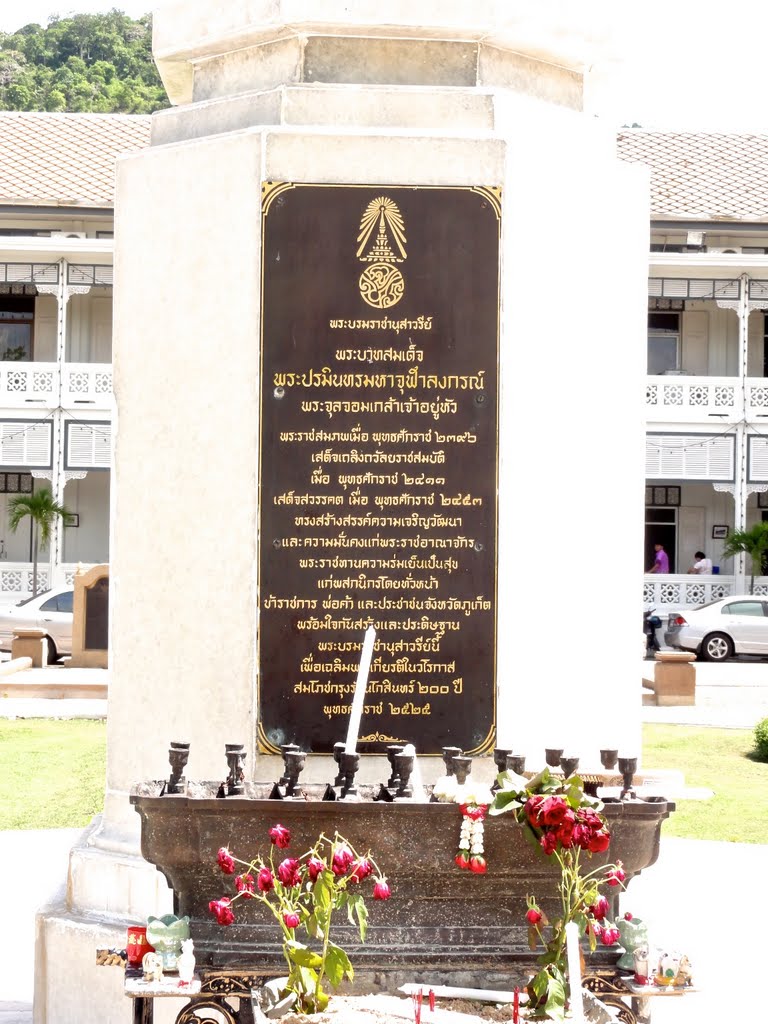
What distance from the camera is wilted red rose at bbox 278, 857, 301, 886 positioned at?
A: 10.5 feet

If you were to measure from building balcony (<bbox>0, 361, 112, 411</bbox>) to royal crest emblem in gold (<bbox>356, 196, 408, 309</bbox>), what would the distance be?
2737cm

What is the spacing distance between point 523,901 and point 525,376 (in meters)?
1.56

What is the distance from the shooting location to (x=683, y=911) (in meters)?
5.68

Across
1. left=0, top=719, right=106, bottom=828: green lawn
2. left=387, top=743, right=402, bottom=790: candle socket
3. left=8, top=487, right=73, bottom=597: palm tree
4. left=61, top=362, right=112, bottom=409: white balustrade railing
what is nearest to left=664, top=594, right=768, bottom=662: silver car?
left=8, top=487, right=73, bottom=597: palm tree

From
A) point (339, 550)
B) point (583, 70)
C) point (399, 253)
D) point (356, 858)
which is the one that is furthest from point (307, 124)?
point (356, 858)

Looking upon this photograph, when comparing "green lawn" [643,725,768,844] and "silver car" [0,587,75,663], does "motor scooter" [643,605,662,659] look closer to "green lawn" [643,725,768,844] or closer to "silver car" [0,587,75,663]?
"silver car" [0,587,75,663]

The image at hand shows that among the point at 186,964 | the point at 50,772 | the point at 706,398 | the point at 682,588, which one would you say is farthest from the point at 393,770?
the point at 706,398

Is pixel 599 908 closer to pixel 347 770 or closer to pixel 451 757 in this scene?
pixel 451 757

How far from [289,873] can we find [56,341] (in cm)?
3200

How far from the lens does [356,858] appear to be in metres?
3.29

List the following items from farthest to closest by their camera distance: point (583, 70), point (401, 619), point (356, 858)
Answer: point (583, 70) < point (401, 619) < point (356, 858)

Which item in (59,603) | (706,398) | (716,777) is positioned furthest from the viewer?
(706,398)

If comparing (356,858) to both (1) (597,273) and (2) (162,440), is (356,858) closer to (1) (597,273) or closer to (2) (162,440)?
(2) (162,440)

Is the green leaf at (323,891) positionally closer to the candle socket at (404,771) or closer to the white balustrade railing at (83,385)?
the candle socket at (404,771)
